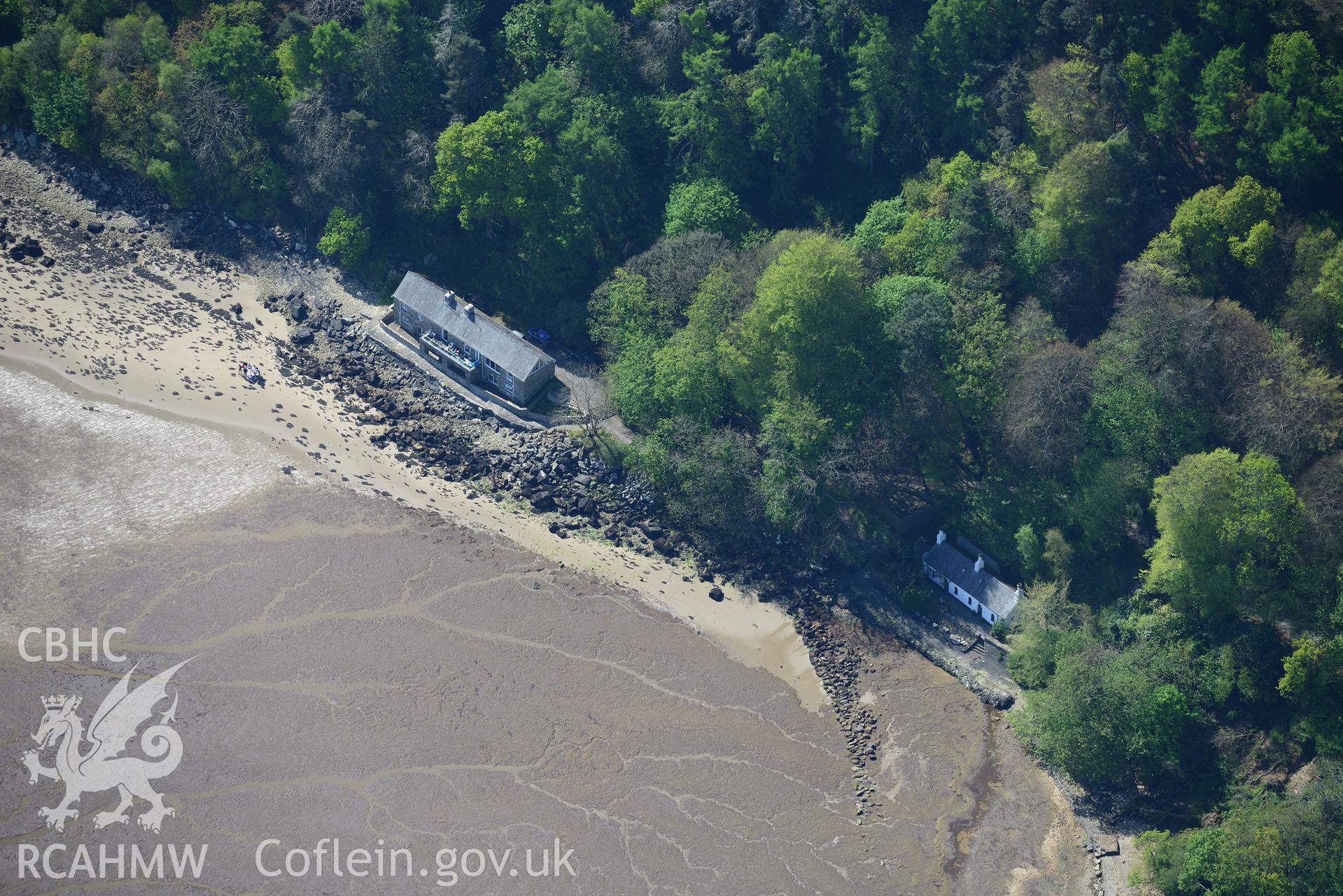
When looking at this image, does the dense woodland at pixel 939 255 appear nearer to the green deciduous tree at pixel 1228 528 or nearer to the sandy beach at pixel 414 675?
the green deciduous tree at pixel 1228 528

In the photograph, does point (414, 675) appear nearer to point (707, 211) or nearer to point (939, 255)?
point (707, 211)

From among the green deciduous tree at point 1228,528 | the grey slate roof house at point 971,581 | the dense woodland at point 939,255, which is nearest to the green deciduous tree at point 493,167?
the dense woodland at point 939,255

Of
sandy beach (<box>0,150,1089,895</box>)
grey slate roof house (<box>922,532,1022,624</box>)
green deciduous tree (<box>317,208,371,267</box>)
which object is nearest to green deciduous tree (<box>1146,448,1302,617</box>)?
grey slate roof house (<box>922,532,1022,624</box>)

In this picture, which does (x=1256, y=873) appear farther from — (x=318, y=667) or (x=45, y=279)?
(x=45, y=279)

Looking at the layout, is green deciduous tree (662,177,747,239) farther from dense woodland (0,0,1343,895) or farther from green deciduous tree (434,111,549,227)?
green deciduous tree (434,111,549,227)

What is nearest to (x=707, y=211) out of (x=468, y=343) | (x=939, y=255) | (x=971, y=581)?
(x=939, y=255)

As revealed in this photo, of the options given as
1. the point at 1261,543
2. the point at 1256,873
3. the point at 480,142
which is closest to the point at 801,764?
the point at 1256,873

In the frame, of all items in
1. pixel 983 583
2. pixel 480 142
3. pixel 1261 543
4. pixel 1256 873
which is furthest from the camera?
pixel 480 142
